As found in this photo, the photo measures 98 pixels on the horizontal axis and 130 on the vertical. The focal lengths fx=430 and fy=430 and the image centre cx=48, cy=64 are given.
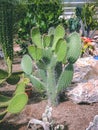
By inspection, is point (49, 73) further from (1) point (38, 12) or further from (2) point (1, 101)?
(1) point (38, 12)

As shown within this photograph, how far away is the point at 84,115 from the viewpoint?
514 centimetres

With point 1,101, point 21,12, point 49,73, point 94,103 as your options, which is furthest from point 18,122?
point 21,12

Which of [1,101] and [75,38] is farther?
[75,38]

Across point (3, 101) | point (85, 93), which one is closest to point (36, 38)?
point (85, 93)

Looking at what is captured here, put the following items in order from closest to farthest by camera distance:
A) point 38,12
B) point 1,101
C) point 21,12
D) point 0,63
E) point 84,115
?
point 1,101 → point 84,115 → point 0,63 → point 38,12 → point 21,12

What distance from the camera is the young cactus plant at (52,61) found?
17.0 ft

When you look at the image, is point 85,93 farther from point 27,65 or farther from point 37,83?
point 27,65

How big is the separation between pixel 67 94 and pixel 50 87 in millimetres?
372

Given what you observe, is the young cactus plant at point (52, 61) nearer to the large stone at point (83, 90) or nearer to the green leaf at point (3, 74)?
the large stone at point (83, 90)

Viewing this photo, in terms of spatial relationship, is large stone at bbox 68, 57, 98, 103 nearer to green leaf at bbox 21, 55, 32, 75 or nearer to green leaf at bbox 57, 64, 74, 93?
green leaf at bbox 57, 64, 74, 93

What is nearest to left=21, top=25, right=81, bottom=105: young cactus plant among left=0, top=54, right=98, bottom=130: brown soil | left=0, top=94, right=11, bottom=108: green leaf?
left=0, top=54, right=98, bottom=130: brown soil

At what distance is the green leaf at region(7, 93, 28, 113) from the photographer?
403 centimetres

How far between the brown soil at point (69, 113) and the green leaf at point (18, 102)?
28.3 inches

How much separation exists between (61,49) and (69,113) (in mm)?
807
